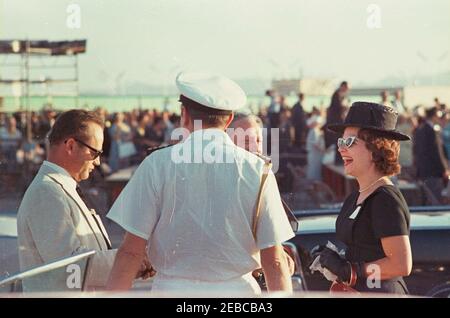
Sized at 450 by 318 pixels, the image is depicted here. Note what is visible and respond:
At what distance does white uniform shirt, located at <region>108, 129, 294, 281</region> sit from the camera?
279 cm

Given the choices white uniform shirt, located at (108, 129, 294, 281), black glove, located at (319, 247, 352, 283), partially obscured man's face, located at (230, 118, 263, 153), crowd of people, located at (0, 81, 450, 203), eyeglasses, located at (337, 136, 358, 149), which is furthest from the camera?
crowd of people, located at (0, 81, 450, 203)

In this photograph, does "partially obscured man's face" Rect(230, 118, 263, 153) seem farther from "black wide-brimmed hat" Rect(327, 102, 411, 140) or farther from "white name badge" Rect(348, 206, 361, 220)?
"white name badge" Rect(348, 206, 361, 220)

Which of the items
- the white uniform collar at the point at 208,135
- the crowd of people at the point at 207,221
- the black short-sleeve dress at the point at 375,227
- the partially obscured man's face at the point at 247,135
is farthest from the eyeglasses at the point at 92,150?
the black short-sleeve dress at the point at 375,227

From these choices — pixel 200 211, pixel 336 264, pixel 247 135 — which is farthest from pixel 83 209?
pixel 247 135

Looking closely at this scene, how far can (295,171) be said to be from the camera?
8859mm

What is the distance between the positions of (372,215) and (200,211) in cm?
67

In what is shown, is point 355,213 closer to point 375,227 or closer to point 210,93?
point 375,227

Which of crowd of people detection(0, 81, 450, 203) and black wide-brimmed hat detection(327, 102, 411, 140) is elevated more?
black wide-brimmed hat detection(327, 102, 411, 140)

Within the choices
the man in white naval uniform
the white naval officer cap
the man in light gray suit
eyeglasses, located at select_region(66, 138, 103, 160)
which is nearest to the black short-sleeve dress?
the man in white naval uniform

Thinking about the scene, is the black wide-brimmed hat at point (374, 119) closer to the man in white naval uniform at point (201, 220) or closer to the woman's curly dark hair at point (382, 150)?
the woman's curly dark hair at point (382, 150)

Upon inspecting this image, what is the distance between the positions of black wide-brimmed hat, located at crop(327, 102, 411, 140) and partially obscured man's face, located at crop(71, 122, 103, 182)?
0.86 metres

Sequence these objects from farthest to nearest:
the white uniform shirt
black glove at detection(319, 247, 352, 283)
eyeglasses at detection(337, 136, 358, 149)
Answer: eyeglasses at detection(337, 136, 358, 149) → black glove at detection(319, 247, 352, 283) → the white uniform shirt

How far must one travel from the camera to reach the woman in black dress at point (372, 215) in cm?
309
